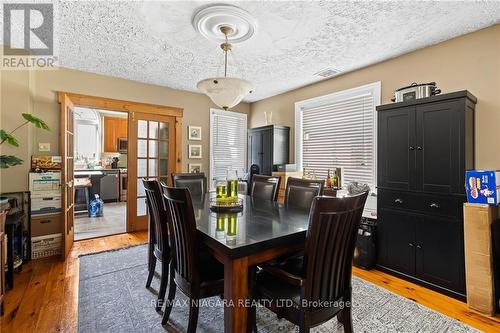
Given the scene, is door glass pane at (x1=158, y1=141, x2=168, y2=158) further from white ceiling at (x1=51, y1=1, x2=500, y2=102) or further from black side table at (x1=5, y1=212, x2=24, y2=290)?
black side table at (x1=5, y1=212, x2=24, y2=290)

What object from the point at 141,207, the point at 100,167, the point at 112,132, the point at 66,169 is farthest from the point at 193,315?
the point at 112,132

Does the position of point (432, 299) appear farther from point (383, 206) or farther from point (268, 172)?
point (268, 172)

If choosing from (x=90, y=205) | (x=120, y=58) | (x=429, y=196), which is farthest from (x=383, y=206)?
(x=90, y=205)

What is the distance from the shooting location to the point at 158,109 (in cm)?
426

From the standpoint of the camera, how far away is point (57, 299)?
2150mm

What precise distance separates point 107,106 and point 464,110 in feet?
14.9

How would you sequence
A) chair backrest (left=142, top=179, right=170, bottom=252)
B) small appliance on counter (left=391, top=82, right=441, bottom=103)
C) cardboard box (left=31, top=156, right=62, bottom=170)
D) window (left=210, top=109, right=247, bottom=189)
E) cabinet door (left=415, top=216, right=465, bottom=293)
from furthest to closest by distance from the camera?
window (left=210, top=109, right=247, bottom=189) → cardboard box (left=31, top=156, right=62, bottom=170) → small appliance on counter (left=391, top=82, right=441, bottom=103) → cabinet door (left=415, top=216, right=465, bottom=293) → chair backrest (left=142, top=179, right=170, bottom=252)

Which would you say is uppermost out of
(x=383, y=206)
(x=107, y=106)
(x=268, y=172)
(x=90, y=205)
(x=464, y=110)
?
(x=107, y=106)

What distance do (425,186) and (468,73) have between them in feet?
4.15

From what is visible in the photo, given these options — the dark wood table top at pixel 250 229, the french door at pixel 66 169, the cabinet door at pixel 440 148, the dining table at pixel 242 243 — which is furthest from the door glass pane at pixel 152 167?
the cabinet door at pixel 440 148

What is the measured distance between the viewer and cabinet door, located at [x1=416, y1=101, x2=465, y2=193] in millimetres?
2201

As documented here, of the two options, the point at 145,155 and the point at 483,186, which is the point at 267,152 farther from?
the point at 483,186

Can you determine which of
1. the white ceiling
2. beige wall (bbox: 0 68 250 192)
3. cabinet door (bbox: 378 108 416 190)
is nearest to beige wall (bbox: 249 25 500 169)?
the white ceiling

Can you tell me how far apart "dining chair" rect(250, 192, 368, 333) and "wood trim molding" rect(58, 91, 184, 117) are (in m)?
3.66
